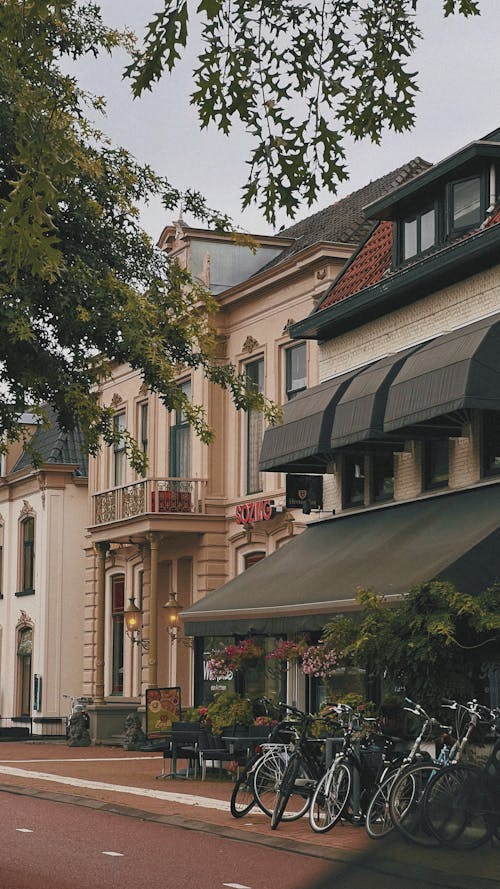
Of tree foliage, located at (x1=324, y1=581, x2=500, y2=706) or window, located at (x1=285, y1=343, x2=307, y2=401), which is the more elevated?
window, located at (x1=285, y1=343, x2=307, y2=401)

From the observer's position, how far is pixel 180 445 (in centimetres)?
3203

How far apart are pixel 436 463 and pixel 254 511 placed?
8.39 m

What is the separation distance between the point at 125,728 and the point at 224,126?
87.8 ft

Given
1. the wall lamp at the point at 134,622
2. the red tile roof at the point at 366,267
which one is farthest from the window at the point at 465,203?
the wall lamp at the point at 134,622

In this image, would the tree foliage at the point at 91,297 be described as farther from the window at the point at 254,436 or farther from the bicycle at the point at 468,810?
the bicycle at the point at 468,810

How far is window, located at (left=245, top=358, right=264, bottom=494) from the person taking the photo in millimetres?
29188

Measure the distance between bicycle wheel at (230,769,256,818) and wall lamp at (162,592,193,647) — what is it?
15344 mm

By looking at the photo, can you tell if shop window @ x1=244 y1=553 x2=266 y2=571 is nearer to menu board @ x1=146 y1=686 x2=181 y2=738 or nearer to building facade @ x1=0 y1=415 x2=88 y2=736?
menu board @ x1=146 y1=686 x2=181 y2=738

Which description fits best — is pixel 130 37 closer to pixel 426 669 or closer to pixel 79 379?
pixel 79 379

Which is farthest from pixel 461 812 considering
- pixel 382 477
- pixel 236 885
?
pixel 382 477

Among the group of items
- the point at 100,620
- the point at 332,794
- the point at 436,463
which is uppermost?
the point at 436,463

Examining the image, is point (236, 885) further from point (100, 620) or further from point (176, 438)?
point (100, 620)

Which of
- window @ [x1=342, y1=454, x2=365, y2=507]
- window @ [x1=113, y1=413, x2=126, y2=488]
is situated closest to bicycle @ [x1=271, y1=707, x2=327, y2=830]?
window @ [x1=342, y1=454, x2=365, y2=507]

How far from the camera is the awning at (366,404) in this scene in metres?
19.6
